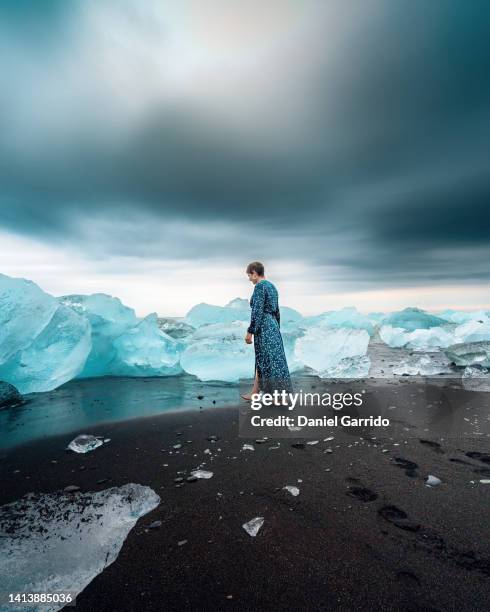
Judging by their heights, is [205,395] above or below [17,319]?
below

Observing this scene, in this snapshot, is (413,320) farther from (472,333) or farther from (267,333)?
(267,333)

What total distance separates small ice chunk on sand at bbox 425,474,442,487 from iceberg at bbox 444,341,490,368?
→ 7358mm

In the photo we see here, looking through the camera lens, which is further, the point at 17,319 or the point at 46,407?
the point at 17,319

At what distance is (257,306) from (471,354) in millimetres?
7125

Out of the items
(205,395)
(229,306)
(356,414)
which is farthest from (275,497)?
(229,306)

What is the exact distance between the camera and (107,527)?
201 centimetres

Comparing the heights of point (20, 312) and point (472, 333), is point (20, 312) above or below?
above

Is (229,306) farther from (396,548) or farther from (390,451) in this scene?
(396,548)

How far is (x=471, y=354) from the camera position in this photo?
29.1ft

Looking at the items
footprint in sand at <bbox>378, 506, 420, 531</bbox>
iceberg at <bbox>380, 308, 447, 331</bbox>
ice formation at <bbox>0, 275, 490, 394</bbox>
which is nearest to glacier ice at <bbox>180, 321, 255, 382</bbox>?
ice formation at <bbox>0, 275, 490, 394</bbox>

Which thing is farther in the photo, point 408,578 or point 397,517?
point 397,517

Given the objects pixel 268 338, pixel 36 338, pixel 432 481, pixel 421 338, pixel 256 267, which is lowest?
pixel 432 481

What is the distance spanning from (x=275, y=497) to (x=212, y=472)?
0.65 metres

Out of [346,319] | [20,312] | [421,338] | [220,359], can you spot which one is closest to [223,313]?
[220,359]
